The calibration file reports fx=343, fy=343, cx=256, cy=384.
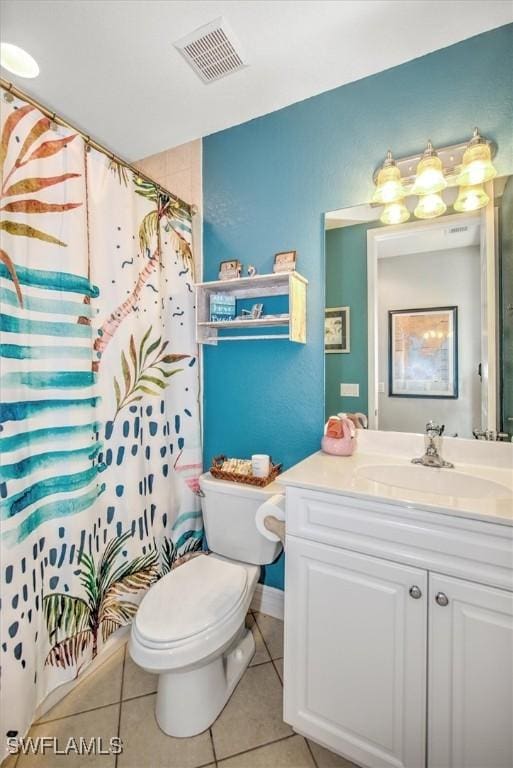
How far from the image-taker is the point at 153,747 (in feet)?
3.65

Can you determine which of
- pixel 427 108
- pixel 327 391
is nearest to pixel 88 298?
pixel 327 391

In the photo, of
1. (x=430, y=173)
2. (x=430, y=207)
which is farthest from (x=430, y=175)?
(x=430, y=207)

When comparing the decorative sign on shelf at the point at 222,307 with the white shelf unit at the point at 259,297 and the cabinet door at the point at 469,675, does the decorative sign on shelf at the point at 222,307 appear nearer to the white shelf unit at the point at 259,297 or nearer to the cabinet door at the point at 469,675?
the white shelf unit at the point at 259,297

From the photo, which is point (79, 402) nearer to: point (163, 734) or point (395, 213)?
point (163, 734)

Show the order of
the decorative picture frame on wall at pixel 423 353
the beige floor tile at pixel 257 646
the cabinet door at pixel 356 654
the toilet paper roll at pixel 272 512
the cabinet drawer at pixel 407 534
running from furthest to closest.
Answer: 1. the beige floor tile at pixel 257 646
2. the decorative picture frame on wall at pixel 423 353
3. the toilet paper roll at pixel 272 512
4. the cabinet door at pixel 356 654
5. the cabinet drawer at pixel 407 534

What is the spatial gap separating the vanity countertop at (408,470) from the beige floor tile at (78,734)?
1046 mm

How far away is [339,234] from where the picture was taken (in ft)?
4.99

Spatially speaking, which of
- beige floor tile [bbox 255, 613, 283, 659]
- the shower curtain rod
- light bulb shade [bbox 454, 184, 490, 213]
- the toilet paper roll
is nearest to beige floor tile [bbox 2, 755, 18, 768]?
beige floor tile [bbox 255, 613, 283, 659]

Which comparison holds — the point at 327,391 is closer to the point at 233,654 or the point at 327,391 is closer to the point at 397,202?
the point at 397,202

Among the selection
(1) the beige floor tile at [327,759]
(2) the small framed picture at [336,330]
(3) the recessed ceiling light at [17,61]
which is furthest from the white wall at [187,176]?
(1) the beige floor tile at [327,759]

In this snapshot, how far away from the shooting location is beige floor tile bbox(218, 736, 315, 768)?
1.07 meters

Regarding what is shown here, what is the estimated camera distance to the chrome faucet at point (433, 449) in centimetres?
126

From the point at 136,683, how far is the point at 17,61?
2.49 m

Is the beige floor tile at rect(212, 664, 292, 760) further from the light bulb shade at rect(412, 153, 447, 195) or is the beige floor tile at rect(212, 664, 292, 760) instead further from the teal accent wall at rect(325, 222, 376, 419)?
the light bulb shade at rect(412, 153, 447, 195)
